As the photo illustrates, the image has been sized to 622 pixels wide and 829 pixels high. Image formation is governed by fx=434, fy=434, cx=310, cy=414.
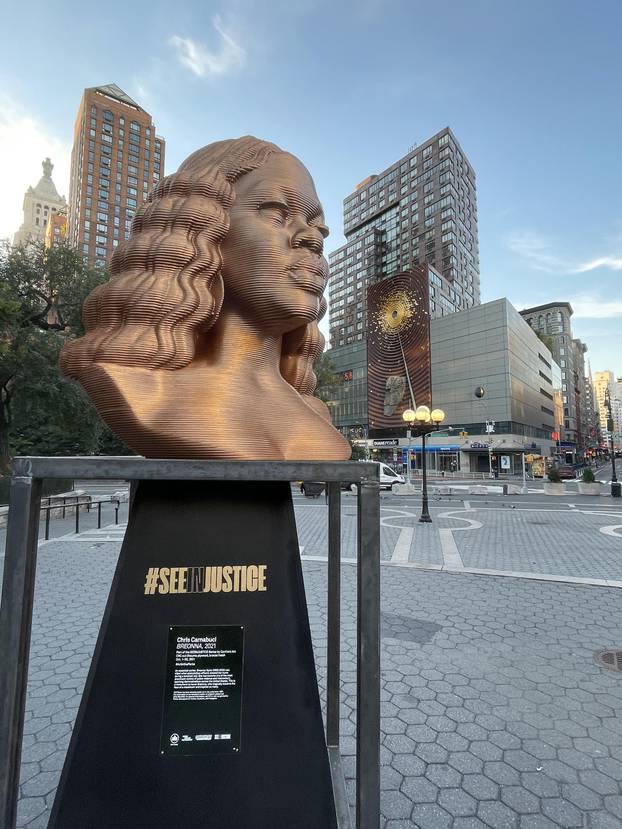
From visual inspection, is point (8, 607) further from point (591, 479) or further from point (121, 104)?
point (121, 104)

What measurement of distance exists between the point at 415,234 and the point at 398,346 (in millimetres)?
47862

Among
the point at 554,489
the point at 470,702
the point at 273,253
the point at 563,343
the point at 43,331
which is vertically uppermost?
the point at 563,343

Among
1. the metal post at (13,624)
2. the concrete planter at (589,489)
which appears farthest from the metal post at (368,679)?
the concrete planter at (589,489)


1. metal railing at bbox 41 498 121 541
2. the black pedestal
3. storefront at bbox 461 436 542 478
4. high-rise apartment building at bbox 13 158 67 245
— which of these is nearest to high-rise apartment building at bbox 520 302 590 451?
storefront at bbox 461 436 542 478

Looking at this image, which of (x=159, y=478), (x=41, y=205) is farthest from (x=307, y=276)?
(x=41, y=205)

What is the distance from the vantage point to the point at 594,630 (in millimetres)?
5426

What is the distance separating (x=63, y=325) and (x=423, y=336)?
3549 centimetres

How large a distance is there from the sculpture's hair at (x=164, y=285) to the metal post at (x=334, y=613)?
150 centimetres

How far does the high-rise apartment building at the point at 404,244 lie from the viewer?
7794cm

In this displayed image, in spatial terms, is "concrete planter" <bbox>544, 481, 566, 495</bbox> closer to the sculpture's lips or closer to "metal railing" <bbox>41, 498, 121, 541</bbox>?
"metal railing" <bbox>41, 498, 121, 541</bbox>

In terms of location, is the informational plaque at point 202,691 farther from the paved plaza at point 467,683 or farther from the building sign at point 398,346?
the building sign at point 398,346

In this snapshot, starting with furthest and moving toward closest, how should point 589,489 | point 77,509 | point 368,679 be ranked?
point 589,489, point 77,509, point 368,679

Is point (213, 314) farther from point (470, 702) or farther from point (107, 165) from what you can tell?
point (107, 165)

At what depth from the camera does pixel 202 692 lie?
2.29 meters
